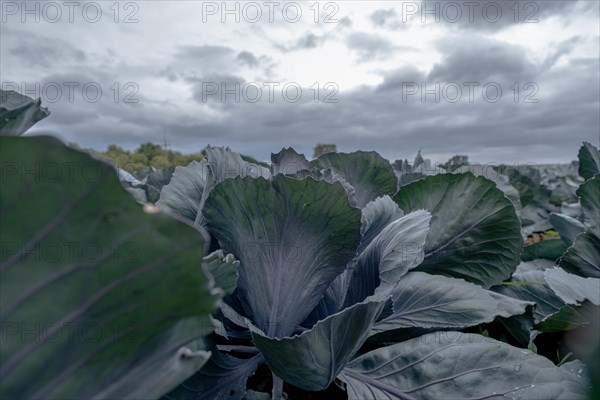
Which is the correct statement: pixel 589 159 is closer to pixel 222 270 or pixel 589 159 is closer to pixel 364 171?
pixel 364 171

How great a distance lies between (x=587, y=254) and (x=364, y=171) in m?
0.74

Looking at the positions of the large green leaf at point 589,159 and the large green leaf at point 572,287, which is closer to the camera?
the large green leaf at point 572,287

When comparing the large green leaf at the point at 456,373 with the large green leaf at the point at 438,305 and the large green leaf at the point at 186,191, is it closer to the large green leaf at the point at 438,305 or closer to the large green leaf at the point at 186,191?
the large green leaf at the point at 438,305

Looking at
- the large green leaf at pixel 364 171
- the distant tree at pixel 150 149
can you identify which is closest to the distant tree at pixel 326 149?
the large green leaf at pixel 364 171

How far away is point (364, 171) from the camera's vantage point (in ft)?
4.50

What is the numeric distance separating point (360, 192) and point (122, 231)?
3.41ft

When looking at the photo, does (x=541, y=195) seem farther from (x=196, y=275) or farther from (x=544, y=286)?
(x=196, y=275)

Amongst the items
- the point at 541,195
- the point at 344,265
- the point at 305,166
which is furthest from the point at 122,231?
the point at 541,195

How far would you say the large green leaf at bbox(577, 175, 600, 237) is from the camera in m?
1.43

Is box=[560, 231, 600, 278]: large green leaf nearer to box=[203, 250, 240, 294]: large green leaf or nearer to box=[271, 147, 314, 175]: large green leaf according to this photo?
box=[271, 147, 314, 175]: large green leaf

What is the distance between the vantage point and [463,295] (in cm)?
104

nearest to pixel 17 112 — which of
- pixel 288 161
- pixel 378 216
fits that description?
pixel 288 161

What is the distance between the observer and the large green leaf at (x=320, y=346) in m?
0.73

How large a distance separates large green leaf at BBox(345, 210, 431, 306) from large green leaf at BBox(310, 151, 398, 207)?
361 mm
